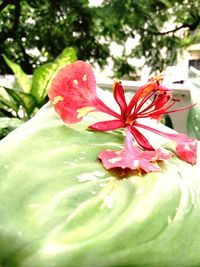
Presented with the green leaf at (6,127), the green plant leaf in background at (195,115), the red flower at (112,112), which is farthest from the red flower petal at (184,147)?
the green leaf at (6,127)

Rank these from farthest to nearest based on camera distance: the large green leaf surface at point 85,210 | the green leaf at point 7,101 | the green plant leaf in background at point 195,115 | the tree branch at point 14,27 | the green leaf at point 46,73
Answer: the tree branch at point 14,27
the green leaf at point 7,101
the green leaf at point 46,73
the green plant leaf in background at point 195,115
the large green leaf surface at point 85,210

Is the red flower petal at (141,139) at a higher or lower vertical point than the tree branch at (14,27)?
higher

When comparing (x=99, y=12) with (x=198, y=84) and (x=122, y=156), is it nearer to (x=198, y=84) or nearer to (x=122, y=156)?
(x=198, y=84)

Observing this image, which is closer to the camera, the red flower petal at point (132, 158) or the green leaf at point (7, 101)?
the red flower petal at point (132, 158)

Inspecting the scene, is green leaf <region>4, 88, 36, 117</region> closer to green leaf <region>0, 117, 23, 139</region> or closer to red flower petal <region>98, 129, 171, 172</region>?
green leaf <region>0, 117, 23, 139</region>

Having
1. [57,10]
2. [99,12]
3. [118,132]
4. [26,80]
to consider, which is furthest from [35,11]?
[118,132]

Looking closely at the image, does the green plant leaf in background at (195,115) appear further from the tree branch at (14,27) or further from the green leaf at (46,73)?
the tree branch at (14,27)

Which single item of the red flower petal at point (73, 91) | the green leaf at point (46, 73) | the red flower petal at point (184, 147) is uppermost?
the red flower petal at point (73, 91)
